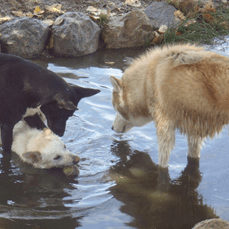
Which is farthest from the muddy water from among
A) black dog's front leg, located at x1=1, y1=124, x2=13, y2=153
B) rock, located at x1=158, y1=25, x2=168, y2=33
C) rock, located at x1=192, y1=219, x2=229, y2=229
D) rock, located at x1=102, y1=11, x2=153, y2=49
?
rock, located at x1=158, y1=25, x2=168, y2=33

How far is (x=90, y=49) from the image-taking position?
343 inches

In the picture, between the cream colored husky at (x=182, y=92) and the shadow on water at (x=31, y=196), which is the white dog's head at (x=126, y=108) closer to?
the cream colored husky at (x=182, y=92)

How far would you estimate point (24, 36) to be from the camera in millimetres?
7992

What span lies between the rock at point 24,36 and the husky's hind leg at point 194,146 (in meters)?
4.42

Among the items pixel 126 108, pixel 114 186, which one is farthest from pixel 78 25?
pixel 114 186

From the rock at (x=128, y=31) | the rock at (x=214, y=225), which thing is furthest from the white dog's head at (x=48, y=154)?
the rock at (x=128, y=31)

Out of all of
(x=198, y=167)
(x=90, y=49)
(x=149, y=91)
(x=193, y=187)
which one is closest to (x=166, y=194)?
(x=193, y=187)

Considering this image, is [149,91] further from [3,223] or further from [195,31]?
[195,31]

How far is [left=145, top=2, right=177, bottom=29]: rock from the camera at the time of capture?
9.69m

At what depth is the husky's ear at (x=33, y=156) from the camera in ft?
16.5

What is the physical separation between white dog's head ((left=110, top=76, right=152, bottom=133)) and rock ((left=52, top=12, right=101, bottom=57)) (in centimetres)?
332

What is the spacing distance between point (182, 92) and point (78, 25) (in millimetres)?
4765

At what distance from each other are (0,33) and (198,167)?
17.0ft

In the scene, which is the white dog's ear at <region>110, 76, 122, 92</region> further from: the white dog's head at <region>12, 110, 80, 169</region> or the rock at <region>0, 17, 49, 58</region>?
the rock at <region>0, 17, 49, 58</region>
